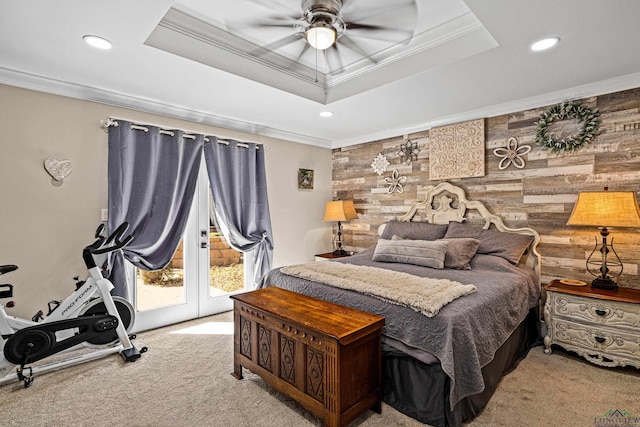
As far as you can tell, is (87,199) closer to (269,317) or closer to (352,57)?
(269,317)

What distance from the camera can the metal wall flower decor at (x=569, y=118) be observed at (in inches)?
116

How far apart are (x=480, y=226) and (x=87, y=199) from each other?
3986mm

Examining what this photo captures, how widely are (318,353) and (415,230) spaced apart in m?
2.33

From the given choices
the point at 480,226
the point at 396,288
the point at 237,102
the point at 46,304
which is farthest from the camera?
the point at 480,226

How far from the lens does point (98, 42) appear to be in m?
2.20

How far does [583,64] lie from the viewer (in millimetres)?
2527

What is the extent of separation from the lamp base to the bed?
0.44 metres

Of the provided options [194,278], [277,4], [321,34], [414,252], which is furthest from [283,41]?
[194,278]

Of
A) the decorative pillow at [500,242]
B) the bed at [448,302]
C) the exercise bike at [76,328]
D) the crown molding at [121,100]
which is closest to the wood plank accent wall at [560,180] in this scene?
the bed at [448,302]

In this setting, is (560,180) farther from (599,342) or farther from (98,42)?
(98,42)

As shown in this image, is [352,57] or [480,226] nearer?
[352,57]

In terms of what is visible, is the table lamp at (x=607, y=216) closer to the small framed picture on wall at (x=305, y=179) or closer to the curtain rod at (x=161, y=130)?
the small framed picture on wall at (x=305, y=179)

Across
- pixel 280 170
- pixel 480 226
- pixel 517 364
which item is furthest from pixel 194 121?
pixel 517 364

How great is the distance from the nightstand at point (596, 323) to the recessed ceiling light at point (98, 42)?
389 cm
